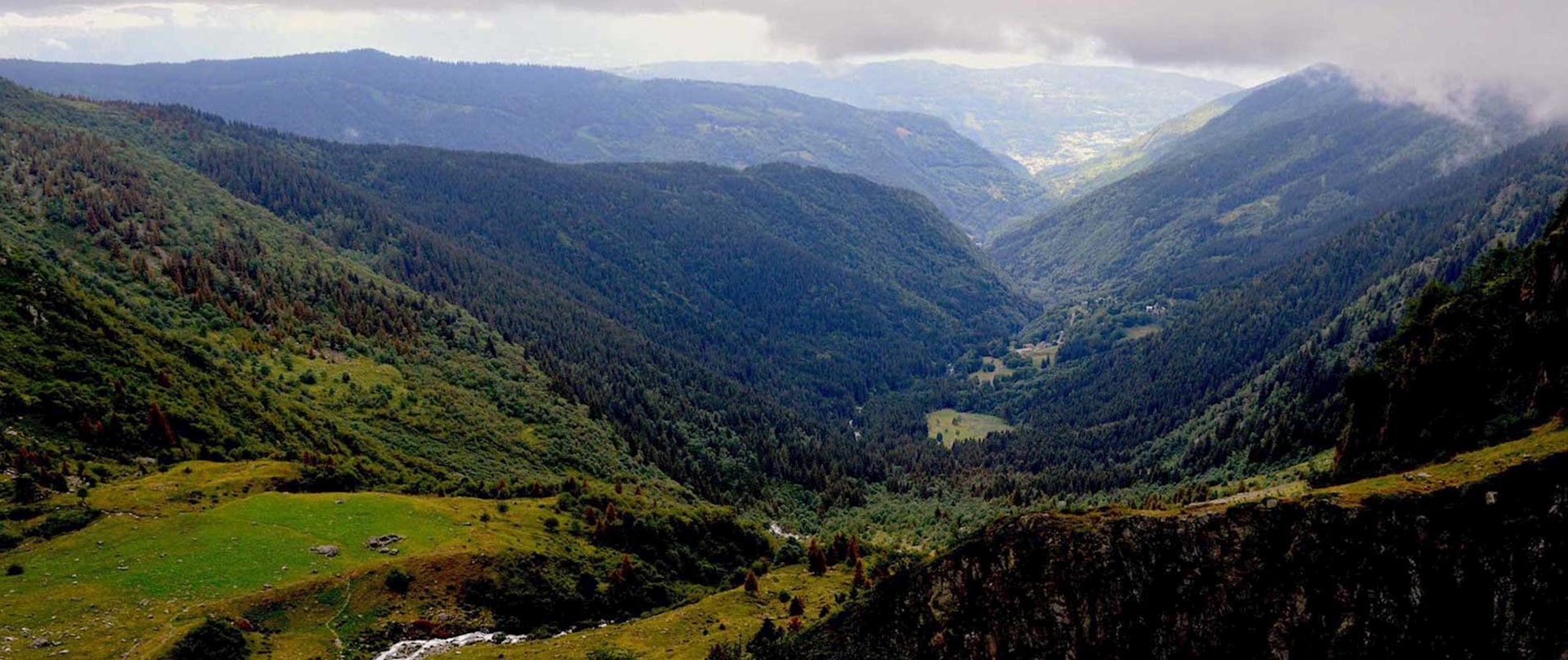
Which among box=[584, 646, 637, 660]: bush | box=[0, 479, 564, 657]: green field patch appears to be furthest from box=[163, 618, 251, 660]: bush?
box=[584, 646, 637, 660]: bush

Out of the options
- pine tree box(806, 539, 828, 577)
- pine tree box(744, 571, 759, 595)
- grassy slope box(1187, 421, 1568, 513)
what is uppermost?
grassy slope box(1187, 421, 1568, 513)

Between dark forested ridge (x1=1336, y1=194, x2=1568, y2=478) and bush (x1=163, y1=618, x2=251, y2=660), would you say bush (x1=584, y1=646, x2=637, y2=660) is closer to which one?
bush (x1=163, y1=618, x2=251, y2=660)

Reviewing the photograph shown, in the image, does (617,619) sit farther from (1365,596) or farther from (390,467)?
(1365,596)

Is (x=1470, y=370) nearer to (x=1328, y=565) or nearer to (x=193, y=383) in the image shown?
(x=1328, y=565)

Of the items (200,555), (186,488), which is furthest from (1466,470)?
(186,488)

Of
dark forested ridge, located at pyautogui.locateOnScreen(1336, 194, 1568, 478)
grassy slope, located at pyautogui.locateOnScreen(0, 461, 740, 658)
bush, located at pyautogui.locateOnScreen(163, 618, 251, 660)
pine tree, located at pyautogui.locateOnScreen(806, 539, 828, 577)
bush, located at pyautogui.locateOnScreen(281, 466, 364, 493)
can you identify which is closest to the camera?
bush, located at pyautogui.locateOnScreen(163, 618, 251, 660)
